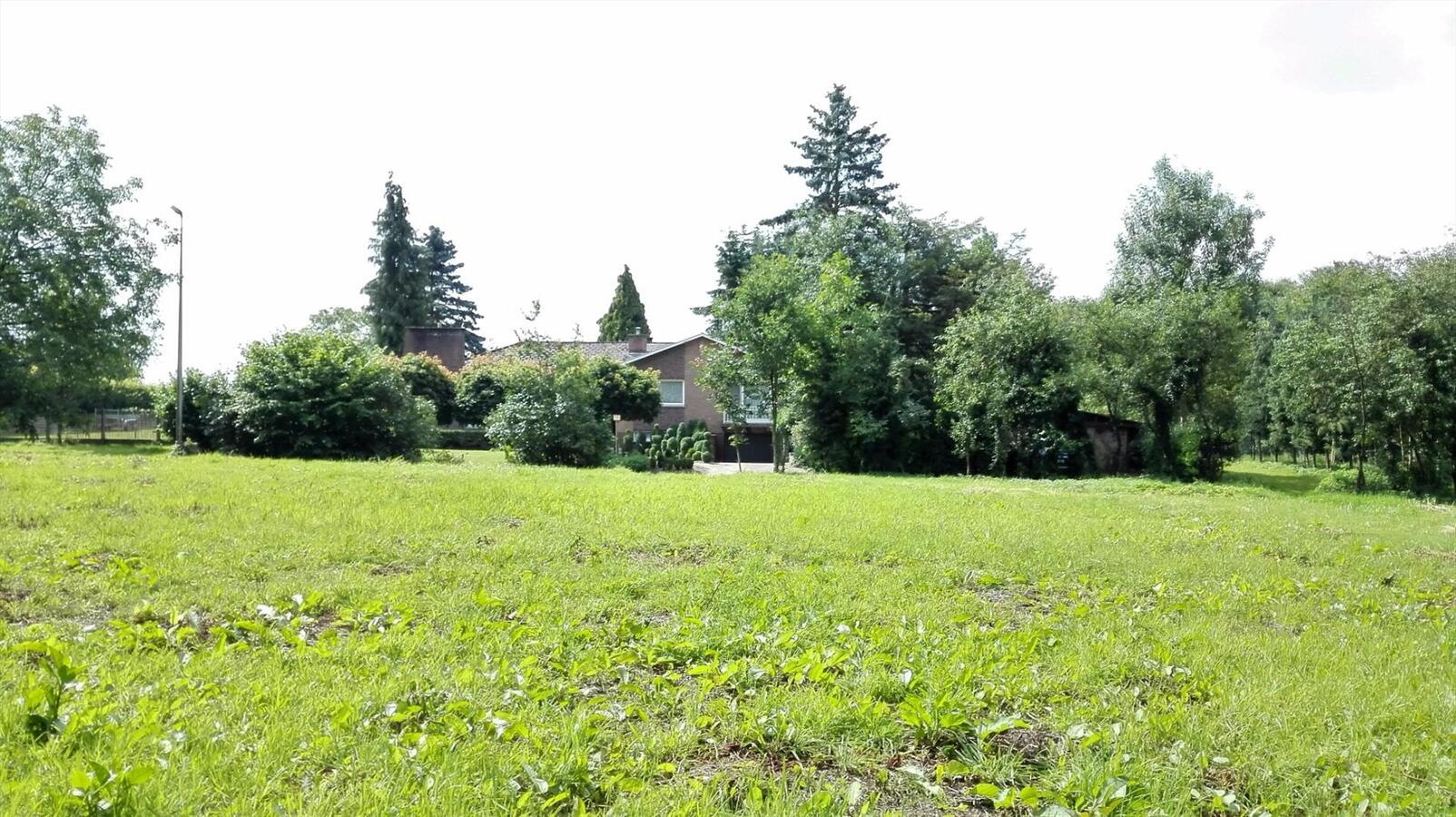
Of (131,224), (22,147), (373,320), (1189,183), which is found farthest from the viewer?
(373,320)

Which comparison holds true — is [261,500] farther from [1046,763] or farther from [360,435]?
[360,435]

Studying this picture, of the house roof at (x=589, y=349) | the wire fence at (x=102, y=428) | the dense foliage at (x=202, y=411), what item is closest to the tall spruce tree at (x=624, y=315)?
the house roof at (x=589, y=349)

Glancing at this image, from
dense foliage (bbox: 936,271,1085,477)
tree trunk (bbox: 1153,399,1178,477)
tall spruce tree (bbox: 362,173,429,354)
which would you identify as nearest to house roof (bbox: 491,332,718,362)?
tall spruce tree (bbox: 362,173,429,354)

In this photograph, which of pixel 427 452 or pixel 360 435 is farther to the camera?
pixel 427 452

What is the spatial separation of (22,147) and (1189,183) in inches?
1842

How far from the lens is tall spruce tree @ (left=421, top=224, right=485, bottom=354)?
5775cm

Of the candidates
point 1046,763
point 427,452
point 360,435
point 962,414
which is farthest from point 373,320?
point 1046,763

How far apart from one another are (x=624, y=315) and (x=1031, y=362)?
40.0 m

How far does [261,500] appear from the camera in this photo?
27.7ft

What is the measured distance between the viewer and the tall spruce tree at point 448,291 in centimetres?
5775

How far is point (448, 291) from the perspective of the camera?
58.3 m

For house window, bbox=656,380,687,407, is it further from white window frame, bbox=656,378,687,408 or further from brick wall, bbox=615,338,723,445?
brick wall, bbox=615,338,723,445

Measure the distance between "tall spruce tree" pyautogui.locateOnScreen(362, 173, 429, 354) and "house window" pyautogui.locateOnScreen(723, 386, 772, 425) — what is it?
31.6 meters

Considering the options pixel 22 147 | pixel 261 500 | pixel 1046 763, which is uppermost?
pixel 22 147
